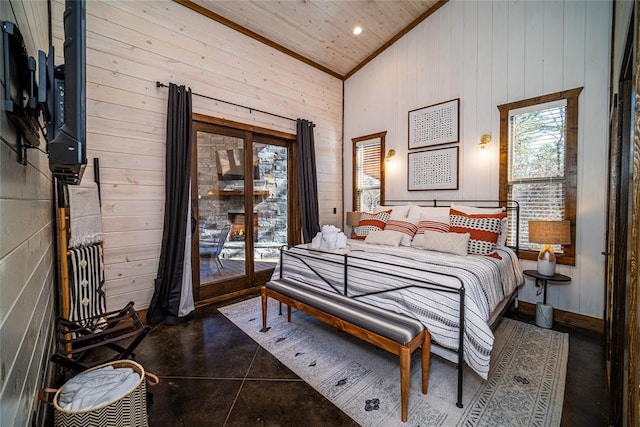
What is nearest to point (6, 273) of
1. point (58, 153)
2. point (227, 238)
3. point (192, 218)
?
point (58, 153)

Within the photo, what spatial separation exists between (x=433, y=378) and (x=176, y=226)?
2.73 m

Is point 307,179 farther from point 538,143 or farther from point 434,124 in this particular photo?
point 538,143

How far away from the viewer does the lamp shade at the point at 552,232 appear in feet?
8.25

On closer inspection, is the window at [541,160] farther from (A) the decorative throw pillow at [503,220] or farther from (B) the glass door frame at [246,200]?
(B) the glass door frame at [246,200]

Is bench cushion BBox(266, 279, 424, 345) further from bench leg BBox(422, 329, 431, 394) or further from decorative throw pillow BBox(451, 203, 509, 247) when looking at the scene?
decorative throw pillow BBox(451, 203, 509, 247)

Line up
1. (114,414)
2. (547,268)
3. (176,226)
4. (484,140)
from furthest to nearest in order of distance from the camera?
1. (484,140)
2. (176,226)
3. (547,268)
4. (114,414)

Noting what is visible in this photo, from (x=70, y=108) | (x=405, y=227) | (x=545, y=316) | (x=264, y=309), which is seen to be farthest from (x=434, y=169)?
(x=70, y=108)

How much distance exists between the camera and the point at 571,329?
269 cm

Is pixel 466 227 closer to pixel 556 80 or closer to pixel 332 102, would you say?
pixel 556 80

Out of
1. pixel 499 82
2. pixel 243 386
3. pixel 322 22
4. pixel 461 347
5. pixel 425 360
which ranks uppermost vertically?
pixel 322 22

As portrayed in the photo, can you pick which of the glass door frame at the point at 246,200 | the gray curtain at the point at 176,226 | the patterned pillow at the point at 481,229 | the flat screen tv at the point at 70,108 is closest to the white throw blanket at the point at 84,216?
the gray curtain at the point at 176,226

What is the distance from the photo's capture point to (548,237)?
2.55m

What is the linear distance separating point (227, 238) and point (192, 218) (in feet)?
1.96

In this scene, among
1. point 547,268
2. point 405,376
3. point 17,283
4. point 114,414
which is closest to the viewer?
point 17,283
